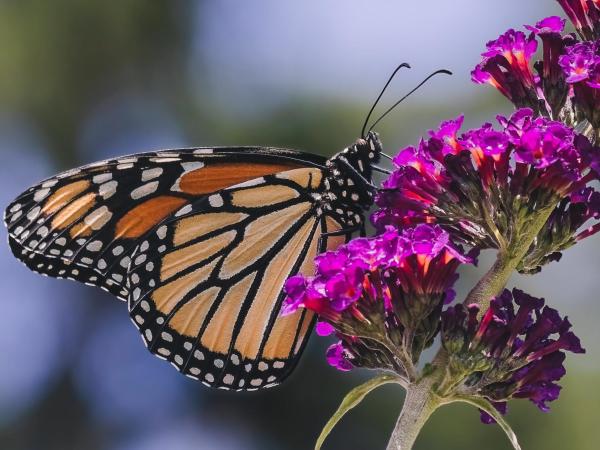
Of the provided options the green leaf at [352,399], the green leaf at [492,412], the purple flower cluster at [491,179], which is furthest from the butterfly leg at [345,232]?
the green leaf at [492,412]

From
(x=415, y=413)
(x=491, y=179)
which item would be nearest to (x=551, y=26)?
(x=491, y=179)

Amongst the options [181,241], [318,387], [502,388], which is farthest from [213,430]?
[502,388]

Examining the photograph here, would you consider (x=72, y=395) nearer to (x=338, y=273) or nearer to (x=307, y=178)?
(x=307, y=178)

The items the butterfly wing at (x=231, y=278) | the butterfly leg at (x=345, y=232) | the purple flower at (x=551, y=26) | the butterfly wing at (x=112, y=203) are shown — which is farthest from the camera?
the butterfly wing at (x=231, y=278)

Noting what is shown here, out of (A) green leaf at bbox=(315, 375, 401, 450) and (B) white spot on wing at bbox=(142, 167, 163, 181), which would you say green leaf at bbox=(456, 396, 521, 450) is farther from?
(B) white spot on wing at bbox=(142, 167, 163, 181)

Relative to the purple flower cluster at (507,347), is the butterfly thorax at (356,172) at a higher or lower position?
higher

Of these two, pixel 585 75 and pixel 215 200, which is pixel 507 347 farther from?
pixel 215 200

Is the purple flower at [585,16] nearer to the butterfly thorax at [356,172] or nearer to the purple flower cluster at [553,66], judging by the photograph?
the purple flower cluster at [553,66]
